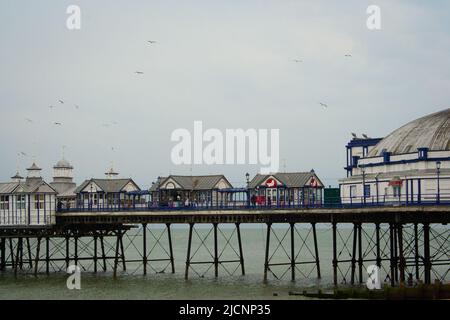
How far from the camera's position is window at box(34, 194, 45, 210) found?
77.6 meters

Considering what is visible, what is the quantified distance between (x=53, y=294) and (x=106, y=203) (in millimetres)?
19524

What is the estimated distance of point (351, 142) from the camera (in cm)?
8231

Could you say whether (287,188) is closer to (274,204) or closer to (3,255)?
(274,204)

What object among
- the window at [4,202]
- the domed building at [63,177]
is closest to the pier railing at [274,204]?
the window at [4,202]

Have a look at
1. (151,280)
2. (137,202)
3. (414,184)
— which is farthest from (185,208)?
(414,184)

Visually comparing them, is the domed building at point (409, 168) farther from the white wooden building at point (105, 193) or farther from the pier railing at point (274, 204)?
the white wooden building at point (105, 193)

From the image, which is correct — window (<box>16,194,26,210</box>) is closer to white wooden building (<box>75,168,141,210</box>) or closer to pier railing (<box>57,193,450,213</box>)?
pier railing (<box>57,193,450,213</box>)

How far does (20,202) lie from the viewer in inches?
3081

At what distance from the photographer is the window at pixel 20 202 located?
77938mm

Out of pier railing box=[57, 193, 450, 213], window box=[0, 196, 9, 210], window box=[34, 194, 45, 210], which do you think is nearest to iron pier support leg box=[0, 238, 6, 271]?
window box=[0, 196, 9, 210]

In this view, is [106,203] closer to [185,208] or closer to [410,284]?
[185,208]

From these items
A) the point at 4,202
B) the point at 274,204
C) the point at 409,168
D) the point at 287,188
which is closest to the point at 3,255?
the point at 4,202

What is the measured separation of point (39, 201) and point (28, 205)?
3.23 feet
